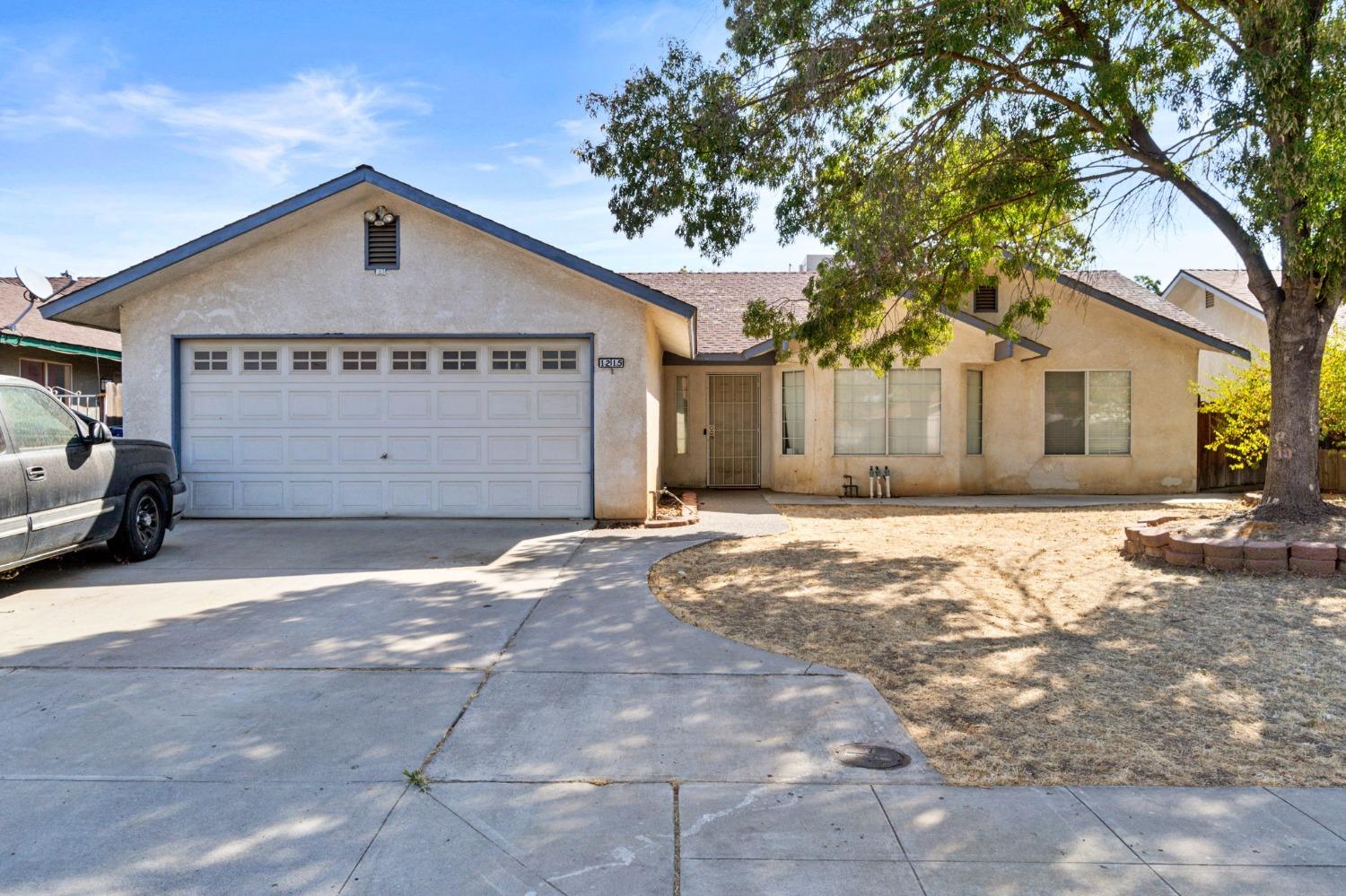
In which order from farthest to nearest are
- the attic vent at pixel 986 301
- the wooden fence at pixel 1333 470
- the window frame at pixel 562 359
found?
1. the attic vent at pixel 986 301
2. the wooden fence at pixel 1333 470
3. the window frame at pixel 562 359

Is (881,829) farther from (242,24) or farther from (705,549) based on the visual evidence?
(242,24)

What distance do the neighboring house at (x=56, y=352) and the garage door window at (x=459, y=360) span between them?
875cm

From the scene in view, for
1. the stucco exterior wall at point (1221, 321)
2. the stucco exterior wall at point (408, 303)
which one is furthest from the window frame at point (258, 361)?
the stucco exterior wall at point (1221, 321)

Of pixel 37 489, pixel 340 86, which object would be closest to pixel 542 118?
pixel 340 86

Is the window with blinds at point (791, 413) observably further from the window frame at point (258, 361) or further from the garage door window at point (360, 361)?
the window frame at point (258, 361)

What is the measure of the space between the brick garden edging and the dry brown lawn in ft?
0.70

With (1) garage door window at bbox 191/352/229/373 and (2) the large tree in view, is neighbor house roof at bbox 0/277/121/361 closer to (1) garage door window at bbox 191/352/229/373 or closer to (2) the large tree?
(1) garage door window at bbox 191/352/229/373

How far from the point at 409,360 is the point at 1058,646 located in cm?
902

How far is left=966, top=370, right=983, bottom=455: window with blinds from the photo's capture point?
1587 centimetres

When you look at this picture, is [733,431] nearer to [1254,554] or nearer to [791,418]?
[791,418]

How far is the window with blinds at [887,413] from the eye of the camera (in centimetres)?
1520

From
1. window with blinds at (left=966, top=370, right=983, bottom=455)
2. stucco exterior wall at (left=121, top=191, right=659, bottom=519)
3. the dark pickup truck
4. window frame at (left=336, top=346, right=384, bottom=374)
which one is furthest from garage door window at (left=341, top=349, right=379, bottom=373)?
window with blinds at (left=966, top=370, right=983, bottom=455)

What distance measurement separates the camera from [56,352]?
17.7m

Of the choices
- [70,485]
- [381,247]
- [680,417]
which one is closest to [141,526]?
[70,485]
